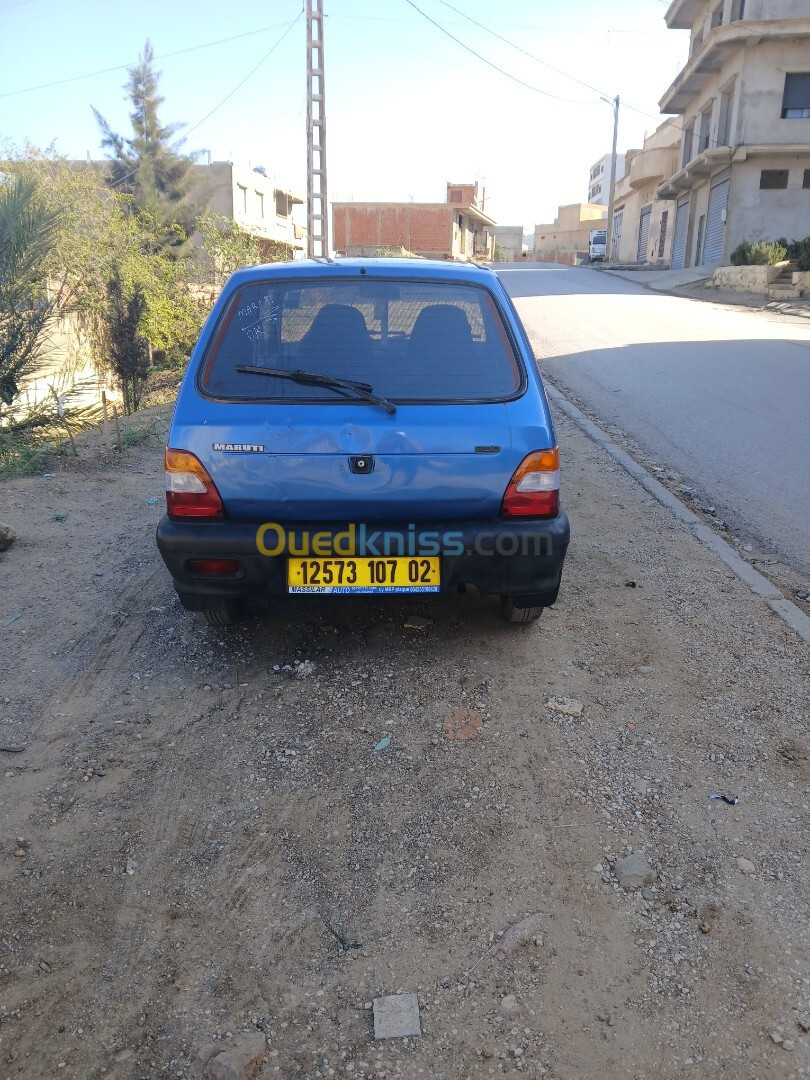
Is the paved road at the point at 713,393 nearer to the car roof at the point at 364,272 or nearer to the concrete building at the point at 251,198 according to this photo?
the car roof at the point at 364,272

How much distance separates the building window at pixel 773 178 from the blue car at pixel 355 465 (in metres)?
36.5

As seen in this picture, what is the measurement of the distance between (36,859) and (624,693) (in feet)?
7.62

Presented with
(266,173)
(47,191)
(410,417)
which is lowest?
(410,417)

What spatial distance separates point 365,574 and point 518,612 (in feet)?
3.05

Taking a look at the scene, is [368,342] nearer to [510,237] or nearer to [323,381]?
[323,381]

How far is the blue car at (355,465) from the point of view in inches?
131

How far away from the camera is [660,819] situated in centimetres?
271

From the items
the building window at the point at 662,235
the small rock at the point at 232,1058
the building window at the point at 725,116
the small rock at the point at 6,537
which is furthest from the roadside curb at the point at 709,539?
the building window at the point at 662,235

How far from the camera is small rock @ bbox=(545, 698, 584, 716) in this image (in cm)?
335

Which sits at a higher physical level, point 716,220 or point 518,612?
point 716,220

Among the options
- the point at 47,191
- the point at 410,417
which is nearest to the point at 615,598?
the point at 410,417

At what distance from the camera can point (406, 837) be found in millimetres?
2617

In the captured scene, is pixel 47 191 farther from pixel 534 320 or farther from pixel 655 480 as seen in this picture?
pixel 655 480

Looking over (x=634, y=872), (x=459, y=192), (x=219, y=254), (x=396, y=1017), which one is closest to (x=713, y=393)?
(x=634, y=872)
